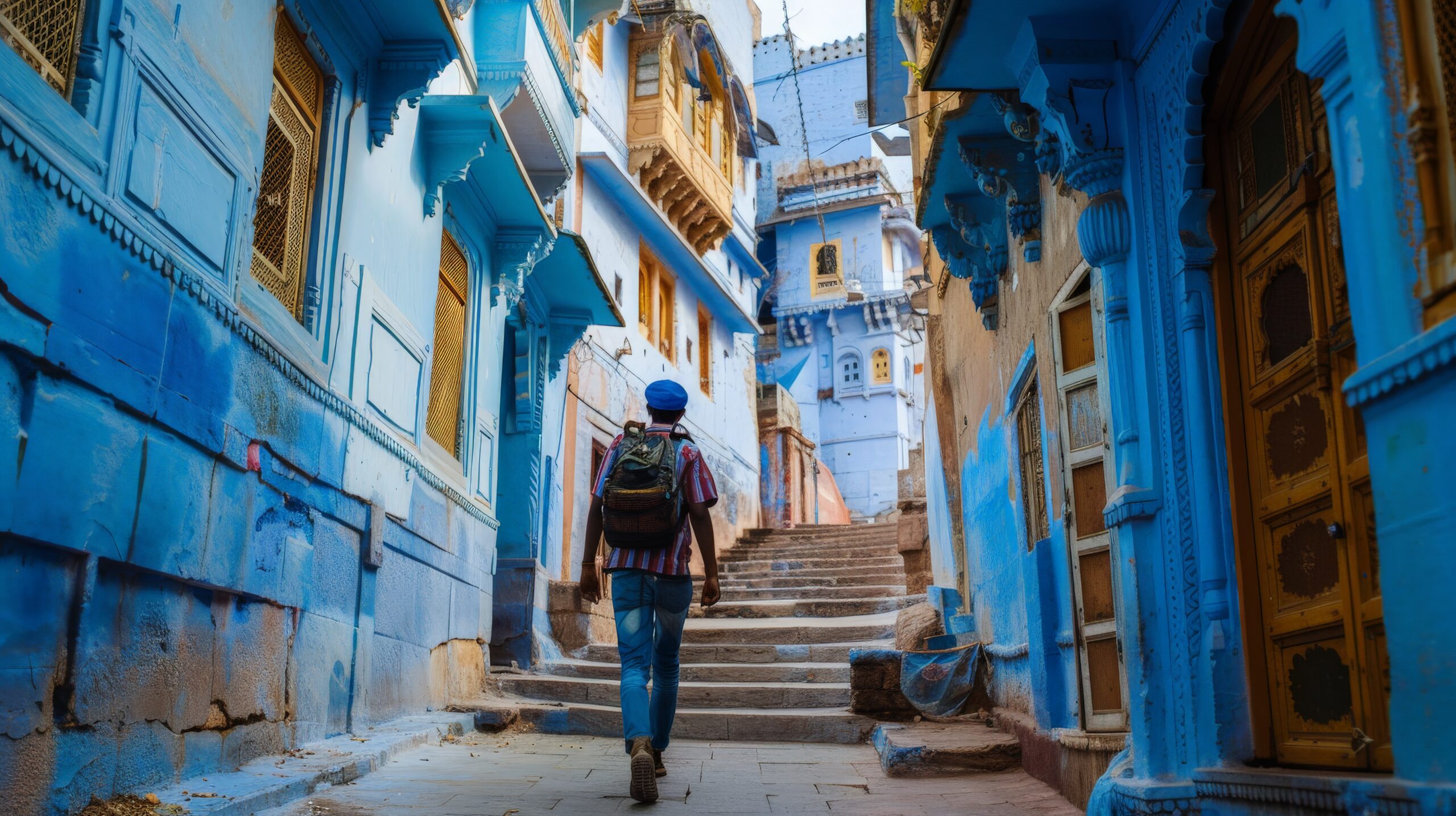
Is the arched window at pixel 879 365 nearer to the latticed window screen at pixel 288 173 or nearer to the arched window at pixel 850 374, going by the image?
the arched window at pixel 850 374

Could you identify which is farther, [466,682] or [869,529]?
[869,529]

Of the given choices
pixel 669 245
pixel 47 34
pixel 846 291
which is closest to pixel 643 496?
pixel 47 34

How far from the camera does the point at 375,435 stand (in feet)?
22.8

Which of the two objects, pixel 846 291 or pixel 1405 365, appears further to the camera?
pixel 846 291

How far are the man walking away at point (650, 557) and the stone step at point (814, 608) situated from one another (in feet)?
22.0

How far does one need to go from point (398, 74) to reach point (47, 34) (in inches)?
141

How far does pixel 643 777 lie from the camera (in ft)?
15.6

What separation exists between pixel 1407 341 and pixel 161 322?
401cm

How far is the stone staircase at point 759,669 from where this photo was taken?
815 centimetres

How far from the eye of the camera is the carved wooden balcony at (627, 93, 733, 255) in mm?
17578

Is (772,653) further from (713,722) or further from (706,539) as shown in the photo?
(706,539)

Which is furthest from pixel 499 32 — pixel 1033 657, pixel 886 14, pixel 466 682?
pixel 1033 657

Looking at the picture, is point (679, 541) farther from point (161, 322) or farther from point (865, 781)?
point (161, 322)

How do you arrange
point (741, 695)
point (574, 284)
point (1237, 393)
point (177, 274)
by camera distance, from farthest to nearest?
point (574, 284)
point (741, 695)
point (177, 274)
point (1237, 393)
